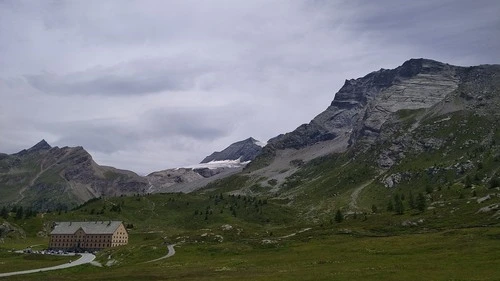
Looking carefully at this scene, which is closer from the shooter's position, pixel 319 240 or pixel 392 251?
pixel 392 251

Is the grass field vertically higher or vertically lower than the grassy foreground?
lower

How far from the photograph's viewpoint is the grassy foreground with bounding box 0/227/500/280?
65438 mm

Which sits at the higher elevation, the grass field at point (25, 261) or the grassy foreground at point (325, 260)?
the grassy foreground at point (325, 260)

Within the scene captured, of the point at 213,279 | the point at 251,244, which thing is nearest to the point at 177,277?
the point at 213,279

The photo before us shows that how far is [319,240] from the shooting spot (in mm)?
132375

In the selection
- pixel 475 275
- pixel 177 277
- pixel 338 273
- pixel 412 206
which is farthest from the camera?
pixel 412 206

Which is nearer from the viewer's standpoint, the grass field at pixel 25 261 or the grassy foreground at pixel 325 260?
the grassy foreground at pixel 325 260

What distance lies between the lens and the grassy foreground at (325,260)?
215 ft

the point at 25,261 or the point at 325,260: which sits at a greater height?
the point at 325,260

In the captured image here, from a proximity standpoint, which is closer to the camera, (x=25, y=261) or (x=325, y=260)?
(x=325, y=260)

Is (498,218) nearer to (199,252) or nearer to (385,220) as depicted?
(385,220)

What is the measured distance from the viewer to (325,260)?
91.2 meters

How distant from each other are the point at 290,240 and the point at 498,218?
60.1m

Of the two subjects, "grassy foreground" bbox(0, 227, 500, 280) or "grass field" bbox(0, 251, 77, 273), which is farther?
"grass field" bbox(0, 251, 77, 273)
